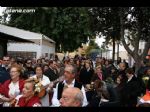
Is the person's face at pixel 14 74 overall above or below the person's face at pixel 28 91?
above

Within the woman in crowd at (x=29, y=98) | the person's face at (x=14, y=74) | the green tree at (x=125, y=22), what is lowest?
the woman in crowd at (x=29, y=98)

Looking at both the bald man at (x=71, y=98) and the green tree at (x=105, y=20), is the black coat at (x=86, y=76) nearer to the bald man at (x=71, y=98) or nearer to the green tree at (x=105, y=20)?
the bald man at (x=71, y=98)

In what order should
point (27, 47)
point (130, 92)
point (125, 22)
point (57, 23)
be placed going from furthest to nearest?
point (57, 23) → point (27, 47) → point (125, 22) → point (130, 92)

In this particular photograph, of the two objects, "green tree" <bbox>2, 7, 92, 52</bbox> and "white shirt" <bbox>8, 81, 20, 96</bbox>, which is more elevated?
"green tree" <bbox>2, 7, 92, 52</bbox>

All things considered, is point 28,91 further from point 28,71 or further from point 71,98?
point 28,71

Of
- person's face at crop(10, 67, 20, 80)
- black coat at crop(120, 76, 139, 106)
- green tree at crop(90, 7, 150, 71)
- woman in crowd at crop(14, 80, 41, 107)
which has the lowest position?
black coat at crop(120, 76, 139, 106)

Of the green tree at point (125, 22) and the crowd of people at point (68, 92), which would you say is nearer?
the crowd of people at point (68, 92)

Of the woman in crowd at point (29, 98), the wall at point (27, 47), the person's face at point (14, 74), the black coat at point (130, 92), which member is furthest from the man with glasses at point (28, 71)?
the wall at point (27, 47)

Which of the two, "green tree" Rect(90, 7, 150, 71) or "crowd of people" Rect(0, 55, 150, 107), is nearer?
"crowd of people" Rect(0, 55, 150, 107)

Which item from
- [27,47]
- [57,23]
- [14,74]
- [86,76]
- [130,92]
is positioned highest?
[57,23]

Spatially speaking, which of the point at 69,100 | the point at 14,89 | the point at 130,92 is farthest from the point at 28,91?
the point at 130,92

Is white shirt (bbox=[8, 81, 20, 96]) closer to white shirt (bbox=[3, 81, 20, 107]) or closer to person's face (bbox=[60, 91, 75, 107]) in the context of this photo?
white shirt (bbox=[3, 81, 20, 107])

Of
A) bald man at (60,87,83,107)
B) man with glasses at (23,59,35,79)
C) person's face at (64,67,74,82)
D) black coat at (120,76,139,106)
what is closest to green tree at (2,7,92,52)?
man with glasses at (23,59,35,79)
